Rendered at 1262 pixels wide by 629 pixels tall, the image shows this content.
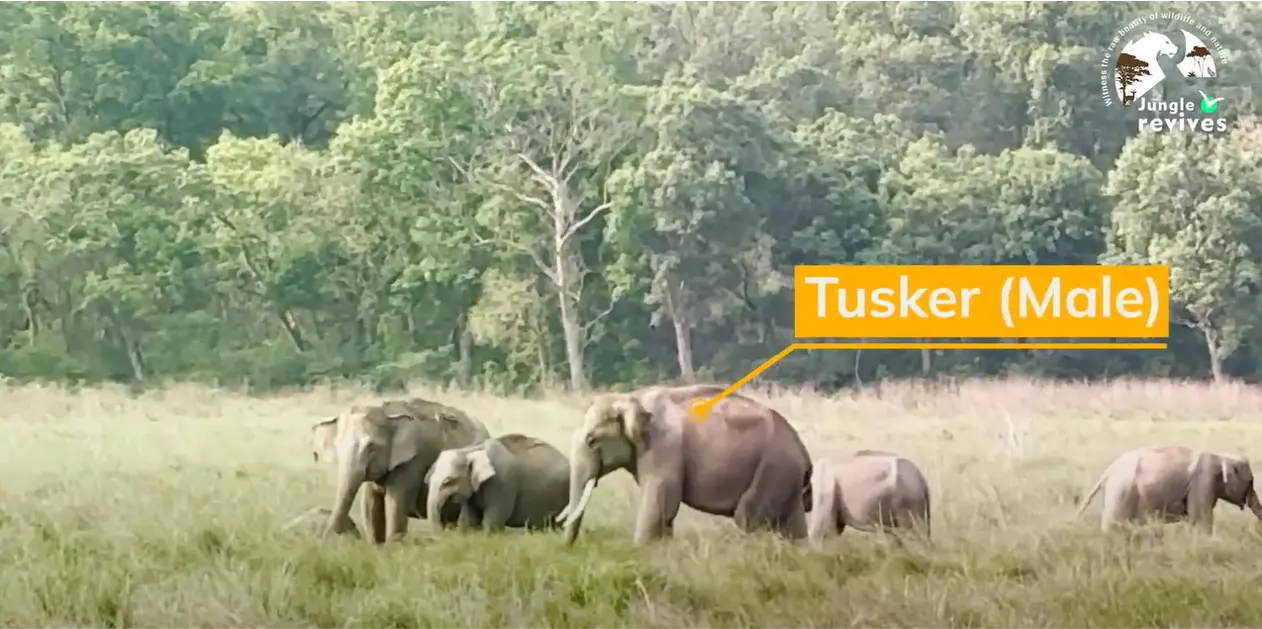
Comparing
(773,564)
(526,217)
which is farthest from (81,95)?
(773,564)

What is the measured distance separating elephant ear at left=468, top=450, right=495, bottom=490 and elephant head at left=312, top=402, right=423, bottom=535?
0.47 ft

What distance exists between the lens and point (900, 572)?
3666mm

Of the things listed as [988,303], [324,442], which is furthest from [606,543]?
[988,303]

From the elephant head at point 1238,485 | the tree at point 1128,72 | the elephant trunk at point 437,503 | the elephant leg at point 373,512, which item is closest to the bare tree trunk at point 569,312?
the elephant trunk at point 437,503

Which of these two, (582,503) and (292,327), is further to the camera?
(292,327)

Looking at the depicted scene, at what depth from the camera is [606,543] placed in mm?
3684

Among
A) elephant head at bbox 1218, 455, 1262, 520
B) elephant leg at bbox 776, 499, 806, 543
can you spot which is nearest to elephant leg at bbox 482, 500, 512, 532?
elephant leg at bbox 776, 499, 806, 543

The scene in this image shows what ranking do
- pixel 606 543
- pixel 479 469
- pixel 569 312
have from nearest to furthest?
1. pixel 606 543
2. pixel 479 469
3. pixel 569 312

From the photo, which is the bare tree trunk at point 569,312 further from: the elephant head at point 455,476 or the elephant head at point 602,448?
the elephant head at point 455,476

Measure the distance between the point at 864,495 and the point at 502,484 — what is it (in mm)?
870

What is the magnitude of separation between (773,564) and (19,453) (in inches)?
72.7

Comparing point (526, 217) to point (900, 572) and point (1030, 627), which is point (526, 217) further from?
point (1030, 627)

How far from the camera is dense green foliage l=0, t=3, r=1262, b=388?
12.7 feet

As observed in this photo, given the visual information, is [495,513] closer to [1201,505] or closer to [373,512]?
[373,512]
